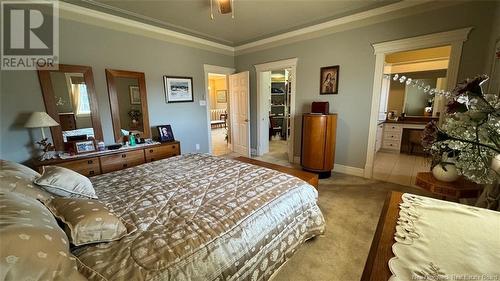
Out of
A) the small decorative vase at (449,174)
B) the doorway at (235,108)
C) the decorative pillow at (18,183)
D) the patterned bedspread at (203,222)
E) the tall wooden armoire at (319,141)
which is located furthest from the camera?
the doorway at (235,108)

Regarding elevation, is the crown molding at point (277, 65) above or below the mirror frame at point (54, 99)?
above

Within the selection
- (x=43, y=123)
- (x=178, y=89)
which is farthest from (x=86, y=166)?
(x=178, y=89)

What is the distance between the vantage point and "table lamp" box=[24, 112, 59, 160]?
2389 millimetres

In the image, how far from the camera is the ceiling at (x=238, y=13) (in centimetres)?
278

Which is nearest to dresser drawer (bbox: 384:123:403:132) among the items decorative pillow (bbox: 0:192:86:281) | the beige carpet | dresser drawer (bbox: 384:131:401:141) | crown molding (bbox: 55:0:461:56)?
dresser drawer (bbox: 384:131:401:141)

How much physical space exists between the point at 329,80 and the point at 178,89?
2866mm

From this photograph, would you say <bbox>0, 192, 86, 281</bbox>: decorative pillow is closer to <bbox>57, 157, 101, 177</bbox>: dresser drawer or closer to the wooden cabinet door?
<bbox>57, 157, 101, 177</bbox>: dresser drawer

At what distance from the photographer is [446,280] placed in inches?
23.9

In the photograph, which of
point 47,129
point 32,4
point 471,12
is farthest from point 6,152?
point 471,12

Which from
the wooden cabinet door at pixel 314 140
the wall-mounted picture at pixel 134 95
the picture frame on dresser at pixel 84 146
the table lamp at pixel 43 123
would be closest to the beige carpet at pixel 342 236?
the wooden cabinet door at pixel 314 140

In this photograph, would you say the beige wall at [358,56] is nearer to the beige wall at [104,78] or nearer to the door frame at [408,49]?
the door frame at [408,49]

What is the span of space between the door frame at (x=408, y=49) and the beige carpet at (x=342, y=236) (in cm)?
75

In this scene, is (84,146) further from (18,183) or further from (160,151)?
(18,183)

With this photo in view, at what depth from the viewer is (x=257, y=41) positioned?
14.5 ft
